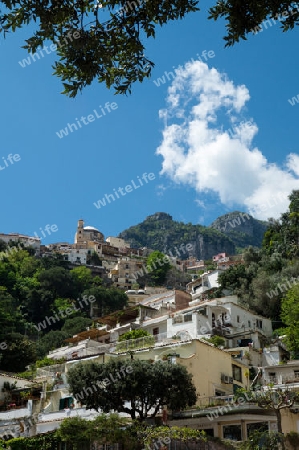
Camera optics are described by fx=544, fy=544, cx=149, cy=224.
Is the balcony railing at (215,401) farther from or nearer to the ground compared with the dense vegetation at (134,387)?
nearer to the ground

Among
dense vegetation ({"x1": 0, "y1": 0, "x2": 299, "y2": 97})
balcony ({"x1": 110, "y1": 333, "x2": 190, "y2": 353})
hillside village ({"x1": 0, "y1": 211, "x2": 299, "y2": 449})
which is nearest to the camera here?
dense vegetation ({"x1": 0, "y1": 0, "x2": 299, "y2": 97})

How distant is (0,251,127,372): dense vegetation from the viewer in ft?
244

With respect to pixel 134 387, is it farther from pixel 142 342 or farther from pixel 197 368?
pixel 142 342

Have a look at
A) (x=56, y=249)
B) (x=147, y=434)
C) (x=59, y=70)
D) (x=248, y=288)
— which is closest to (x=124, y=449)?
(x=147, y=434)

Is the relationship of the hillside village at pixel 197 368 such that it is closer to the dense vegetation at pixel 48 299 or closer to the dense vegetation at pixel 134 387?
the dense vegetation at pixel 134 387

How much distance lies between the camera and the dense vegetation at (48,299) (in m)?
74.4

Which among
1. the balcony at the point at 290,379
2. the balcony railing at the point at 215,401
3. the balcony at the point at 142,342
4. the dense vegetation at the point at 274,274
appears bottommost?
the balcony railing at the point at 215,401

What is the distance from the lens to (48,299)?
89.9m

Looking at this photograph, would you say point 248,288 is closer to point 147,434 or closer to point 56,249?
point 147,434

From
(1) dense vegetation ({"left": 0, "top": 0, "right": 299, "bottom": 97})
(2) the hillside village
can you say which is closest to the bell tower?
(2) the hillside village

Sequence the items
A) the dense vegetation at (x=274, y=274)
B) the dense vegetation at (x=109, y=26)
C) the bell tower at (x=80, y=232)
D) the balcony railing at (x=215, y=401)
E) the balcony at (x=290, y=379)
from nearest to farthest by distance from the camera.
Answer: the dense vegetation at (x=109, y=26)
the balcony railing at (x=215, y=401)
the balcony at (x=290, y=379)
the dense vegetation at (x=274, y=274)
the bell tower at (x=80, y=232)

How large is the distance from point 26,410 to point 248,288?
114 feet

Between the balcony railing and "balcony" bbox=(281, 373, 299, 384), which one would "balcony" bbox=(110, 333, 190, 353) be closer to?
"balcony" bbox=(281, 373, 299, 384)

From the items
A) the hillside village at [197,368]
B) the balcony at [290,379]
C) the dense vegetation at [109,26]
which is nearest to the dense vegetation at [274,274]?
the hillside village at [197,368]
